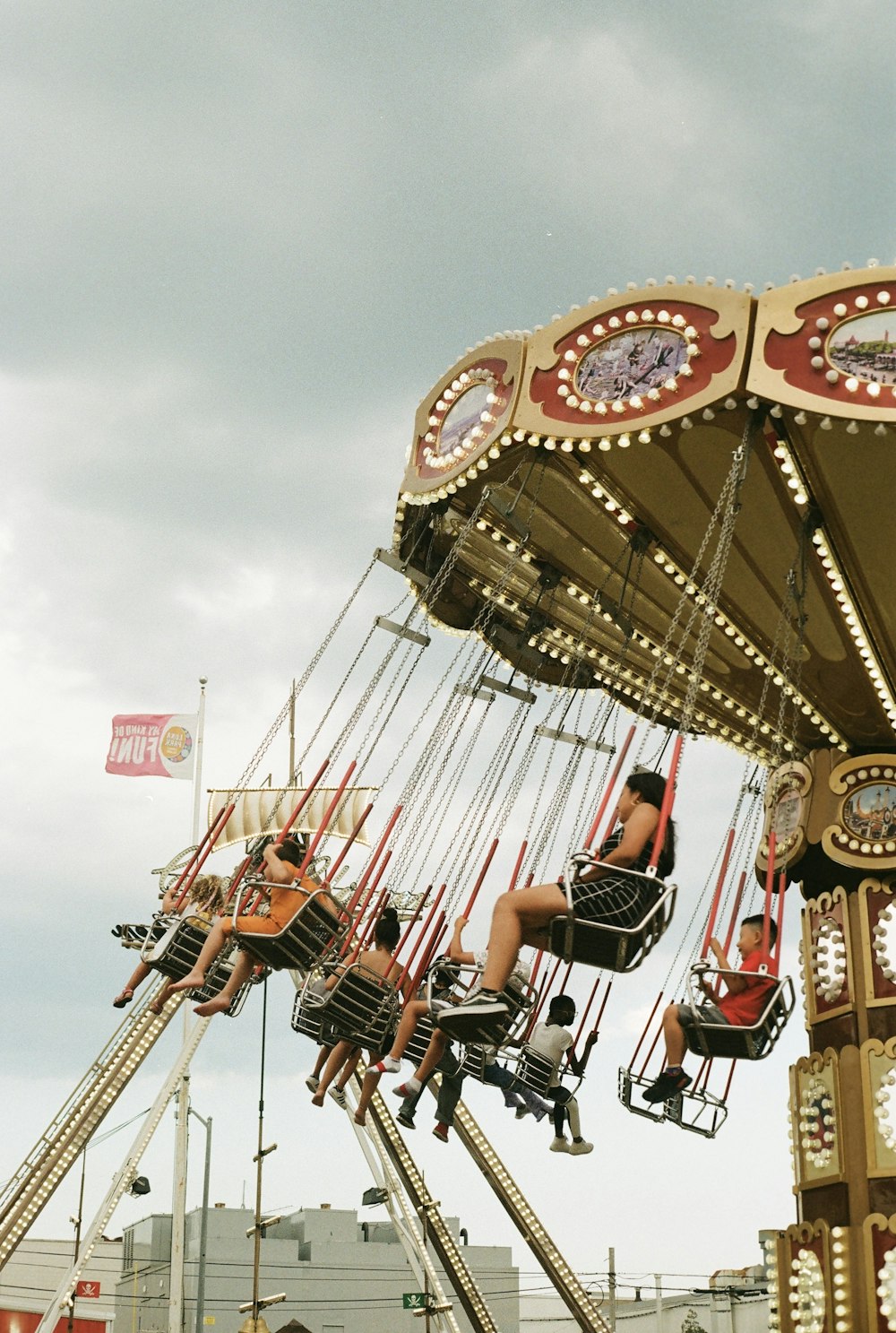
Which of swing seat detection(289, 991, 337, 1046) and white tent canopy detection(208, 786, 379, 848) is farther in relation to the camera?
white tent canopy detection(208, 786, 379, 848)

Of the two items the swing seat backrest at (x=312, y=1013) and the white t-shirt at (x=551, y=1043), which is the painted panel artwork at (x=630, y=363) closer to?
the swing seat backrest at (x=312, y=1013)

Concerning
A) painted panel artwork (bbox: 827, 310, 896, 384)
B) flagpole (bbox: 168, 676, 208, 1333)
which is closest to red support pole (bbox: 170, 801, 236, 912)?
painted panel artwork (bbox: 827, 310, 896, 384)

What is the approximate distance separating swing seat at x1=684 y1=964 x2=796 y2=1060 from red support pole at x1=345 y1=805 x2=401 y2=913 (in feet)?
7.80

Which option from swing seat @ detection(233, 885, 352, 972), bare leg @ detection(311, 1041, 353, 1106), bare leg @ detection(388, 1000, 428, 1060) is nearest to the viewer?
swing seat @ detection(233, 885, 352, 972)

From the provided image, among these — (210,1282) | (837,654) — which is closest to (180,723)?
(210,1282)

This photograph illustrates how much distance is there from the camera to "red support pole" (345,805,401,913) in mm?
10625

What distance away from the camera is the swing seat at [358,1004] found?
34.2ft

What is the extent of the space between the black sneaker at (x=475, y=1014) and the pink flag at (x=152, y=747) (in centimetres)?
2381

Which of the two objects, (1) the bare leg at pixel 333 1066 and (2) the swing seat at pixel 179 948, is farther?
(1) the bare leg at pixel 333 1066

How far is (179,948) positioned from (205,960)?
16.1 inches

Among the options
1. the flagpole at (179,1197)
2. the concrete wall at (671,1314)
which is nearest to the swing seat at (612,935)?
the flagpole at (179,1197)

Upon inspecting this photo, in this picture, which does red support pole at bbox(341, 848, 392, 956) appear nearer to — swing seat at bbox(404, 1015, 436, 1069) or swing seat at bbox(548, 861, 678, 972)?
swing seat at bbox(404, 1015, 436, 1069)

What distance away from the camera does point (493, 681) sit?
46.2 ft

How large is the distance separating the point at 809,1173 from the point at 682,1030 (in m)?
4.28
